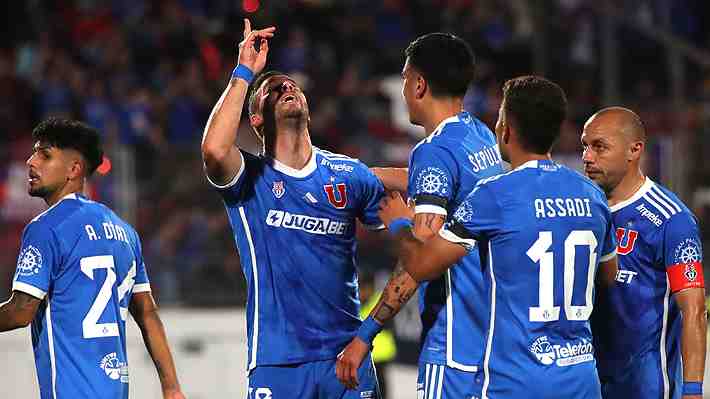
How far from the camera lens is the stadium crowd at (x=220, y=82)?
36.1 feet

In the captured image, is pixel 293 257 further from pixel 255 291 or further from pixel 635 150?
pixel 635 150

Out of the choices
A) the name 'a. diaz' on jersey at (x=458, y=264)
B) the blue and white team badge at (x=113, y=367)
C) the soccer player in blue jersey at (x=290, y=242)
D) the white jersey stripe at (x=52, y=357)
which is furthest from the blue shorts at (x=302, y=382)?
the white jersey stripe at (x=52, y=357)

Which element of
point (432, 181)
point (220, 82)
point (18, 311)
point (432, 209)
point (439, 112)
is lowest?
point (18, 311)

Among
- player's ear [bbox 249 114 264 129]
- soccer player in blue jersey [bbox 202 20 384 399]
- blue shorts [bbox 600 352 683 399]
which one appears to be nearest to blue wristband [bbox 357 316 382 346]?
soccer player in blue jersey [bbox 202 20 384 399]

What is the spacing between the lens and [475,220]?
189 inches

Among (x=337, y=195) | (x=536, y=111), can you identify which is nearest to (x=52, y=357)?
(x=337, y=195)

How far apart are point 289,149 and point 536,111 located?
1453 millimetres

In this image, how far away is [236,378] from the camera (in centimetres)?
1116

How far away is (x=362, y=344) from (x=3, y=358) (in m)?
6.13

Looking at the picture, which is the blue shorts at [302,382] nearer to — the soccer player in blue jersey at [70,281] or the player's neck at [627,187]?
the soccer player in blue jersey at [70,281]

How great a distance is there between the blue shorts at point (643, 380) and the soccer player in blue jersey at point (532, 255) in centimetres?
94

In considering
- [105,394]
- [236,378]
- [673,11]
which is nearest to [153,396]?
[236,378]

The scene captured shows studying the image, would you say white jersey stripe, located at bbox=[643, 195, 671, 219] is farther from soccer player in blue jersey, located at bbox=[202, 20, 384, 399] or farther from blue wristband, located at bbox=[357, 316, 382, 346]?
blue wristband, located at bbox=[357, 316, 382, 346]

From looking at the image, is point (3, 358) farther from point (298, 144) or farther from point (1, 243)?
point (298, 144)
